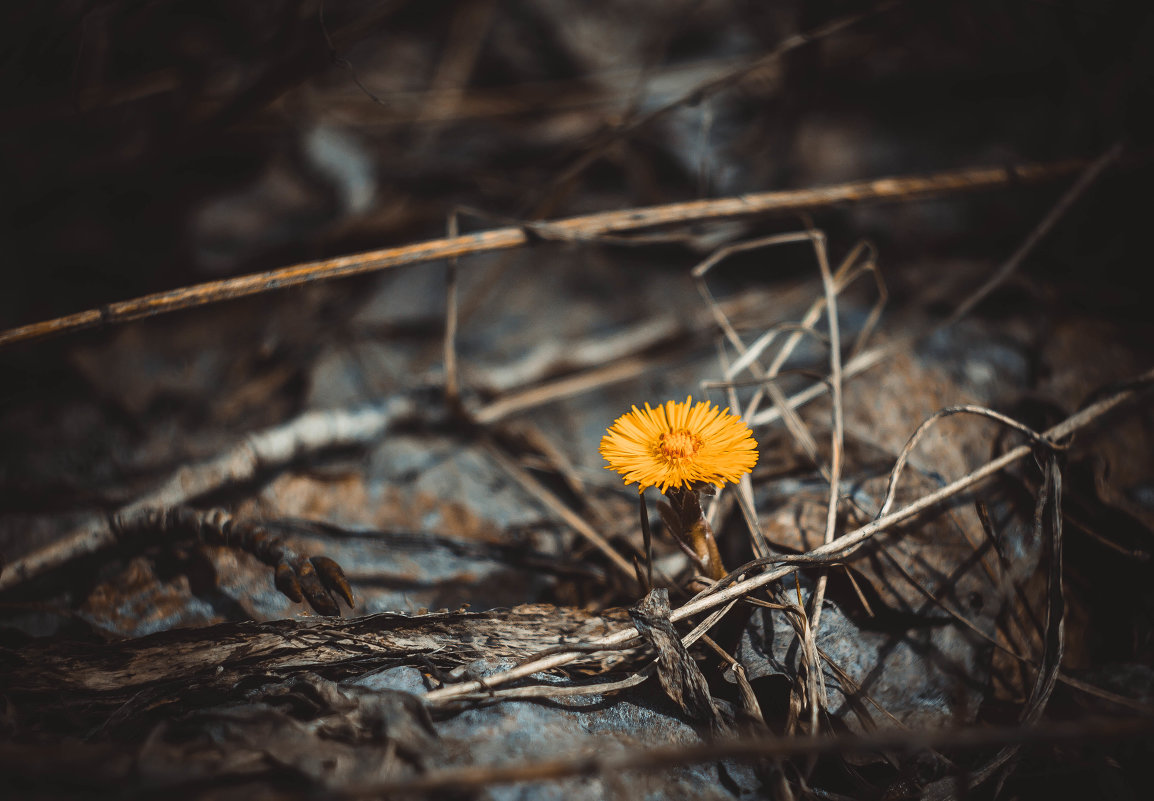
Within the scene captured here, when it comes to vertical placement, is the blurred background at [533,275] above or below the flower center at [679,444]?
above

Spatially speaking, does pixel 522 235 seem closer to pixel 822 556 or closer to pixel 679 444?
pixel 679 444

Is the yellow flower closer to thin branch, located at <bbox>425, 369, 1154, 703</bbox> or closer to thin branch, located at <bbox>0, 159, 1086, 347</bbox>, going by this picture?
thin branch, located at <bbox>425, 369, 1154, 703</bbox>

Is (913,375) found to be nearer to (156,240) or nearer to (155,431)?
(155,431)

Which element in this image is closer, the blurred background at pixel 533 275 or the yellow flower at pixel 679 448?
the yellow flower at pixel 679 448

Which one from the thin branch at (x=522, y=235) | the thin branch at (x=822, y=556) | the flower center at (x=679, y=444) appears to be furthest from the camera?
the thin branch at (x=522, y=235)

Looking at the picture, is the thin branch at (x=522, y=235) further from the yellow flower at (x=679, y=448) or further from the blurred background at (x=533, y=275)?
the yellow flower at (x=679, y=448)

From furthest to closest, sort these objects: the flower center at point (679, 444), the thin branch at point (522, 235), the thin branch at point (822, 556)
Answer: the thin branch at point (522, 235), the flower center at point (679, 444), the thin branch at point (822, 556)

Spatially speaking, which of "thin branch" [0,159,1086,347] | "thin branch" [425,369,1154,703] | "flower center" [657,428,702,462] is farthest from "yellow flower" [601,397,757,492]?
"thin branch" [0,159,1086,347]

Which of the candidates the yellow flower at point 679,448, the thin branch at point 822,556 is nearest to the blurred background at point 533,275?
the thin branch at point 822,556

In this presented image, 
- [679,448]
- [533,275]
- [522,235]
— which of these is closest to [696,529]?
[679,448]
